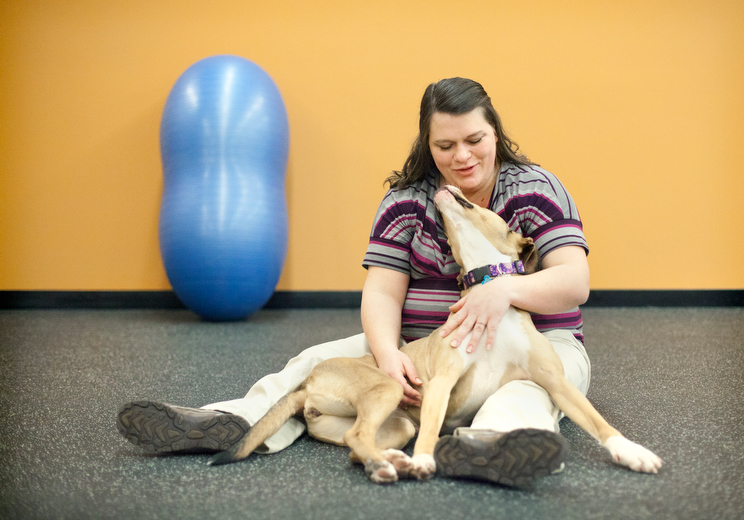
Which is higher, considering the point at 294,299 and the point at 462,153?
the point at 462,153

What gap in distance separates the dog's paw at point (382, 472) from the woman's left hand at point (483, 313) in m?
0.40

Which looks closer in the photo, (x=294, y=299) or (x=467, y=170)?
(x=467, y=170)

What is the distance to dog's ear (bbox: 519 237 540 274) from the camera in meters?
1.66

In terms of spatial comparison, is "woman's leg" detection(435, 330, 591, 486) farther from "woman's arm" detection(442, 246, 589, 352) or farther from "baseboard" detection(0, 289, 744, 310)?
"baseboard" detection(0, 289, 744, 310)

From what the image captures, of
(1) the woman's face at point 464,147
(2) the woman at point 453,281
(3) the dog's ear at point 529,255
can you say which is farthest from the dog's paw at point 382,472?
(1) the woman's face at point 464,147

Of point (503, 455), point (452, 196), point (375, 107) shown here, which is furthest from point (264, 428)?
point (375, 107)

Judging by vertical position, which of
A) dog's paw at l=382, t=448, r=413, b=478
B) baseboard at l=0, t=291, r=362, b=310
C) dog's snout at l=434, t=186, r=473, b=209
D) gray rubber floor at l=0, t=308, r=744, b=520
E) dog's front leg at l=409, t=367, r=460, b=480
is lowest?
baseboard at l=0, t=291, r=362, b=310

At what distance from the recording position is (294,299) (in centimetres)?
488

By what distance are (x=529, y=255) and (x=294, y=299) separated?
3400 millimetres

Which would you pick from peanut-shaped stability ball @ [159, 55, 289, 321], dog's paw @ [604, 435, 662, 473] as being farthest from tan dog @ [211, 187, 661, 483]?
peanut-shaped stability ball @ [159, 55, 289, 321]

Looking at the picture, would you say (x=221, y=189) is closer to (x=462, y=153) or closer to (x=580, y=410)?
(x=462, y=153)

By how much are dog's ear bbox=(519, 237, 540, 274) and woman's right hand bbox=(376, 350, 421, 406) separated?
45cm

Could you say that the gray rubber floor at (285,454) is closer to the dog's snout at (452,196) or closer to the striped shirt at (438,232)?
the striped shirt at (438,232)

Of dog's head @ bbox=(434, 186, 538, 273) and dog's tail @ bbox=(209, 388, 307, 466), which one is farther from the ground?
dog's head @ bbox=(434, 186, 538, 273)
